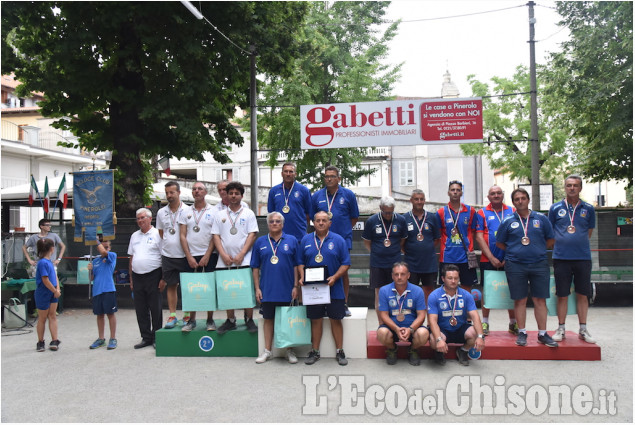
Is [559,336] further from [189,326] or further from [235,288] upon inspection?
[189,326]

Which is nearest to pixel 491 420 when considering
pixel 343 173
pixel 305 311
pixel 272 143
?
pixel 305 311

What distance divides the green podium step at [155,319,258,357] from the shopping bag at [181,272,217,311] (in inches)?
14.6

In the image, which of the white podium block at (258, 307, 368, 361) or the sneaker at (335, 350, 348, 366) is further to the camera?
the white podium block at (258, 307, 368, 361)

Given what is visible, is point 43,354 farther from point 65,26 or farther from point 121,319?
point 65,26

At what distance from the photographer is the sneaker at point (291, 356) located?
270 inches

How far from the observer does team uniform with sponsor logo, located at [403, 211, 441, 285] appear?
7.39 m

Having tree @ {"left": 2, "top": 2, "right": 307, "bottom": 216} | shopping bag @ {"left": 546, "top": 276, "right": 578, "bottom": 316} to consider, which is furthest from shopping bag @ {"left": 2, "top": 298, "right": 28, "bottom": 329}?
shopping bag @ {"left": 546, "top": 276, "right": 578, "bottom": 316}

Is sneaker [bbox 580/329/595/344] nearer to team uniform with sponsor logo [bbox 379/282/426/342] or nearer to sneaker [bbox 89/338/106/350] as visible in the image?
team uniform with sponsor logo [bbox 379/282/426/342]

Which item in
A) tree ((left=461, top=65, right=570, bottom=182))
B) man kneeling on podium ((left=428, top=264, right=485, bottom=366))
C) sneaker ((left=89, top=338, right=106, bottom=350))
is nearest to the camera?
man kneeling on podium ((left=428, top=264, right=485, bottom=366))

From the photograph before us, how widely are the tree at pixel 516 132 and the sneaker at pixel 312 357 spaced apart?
26.5m

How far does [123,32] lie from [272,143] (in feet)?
36.2

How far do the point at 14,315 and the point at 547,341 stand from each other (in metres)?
8.70

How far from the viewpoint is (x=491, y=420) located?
15.6 ft

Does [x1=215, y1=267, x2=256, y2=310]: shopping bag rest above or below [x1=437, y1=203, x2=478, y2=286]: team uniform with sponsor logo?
below
